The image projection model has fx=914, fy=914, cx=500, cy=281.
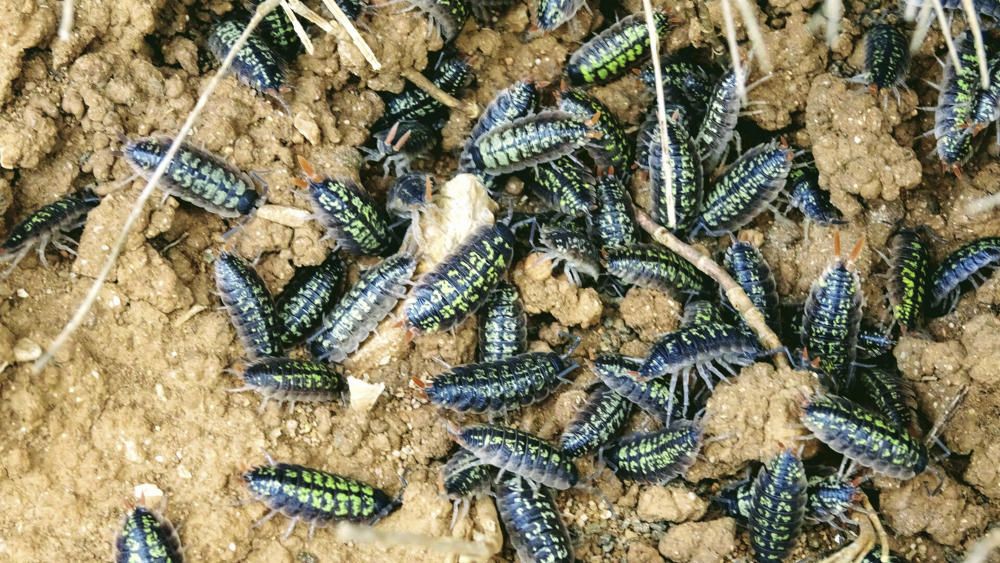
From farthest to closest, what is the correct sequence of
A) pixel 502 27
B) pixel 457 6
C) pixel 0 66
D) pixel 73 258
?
pixel 502 27 < pixel 457 6 < pixel 73 258 < pixel 0 66

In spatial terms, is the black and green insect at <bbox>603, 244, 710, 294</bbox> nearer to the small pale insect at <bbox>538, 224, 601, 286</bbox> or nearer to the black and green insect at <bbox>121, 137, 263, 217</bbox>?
the small pale insect at <bbox>538, 224, 601, 286</bbox>

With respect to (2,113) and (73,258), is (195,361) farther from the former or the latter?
(2,113)

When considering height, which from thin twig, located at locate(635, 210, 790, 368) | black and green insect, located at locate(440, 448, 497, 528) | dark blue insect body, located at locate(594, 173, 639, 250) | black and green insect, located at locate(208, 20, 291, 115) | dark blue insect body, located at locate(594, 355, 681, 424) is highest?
black and green insect, located at locate(208, 20, 291, 115)

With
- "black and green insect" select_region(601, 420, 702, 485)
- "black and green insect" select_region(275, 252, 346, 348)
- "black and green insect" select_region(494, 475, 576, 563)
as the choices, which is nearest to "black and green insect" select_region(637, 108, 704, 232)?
"black and green insect" select_region(601, 420, 702, 485)

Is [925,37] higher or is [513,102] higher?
[925,37]

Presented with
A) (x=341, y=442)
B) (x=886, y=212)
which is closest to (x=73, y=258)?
(x=341, y=442)

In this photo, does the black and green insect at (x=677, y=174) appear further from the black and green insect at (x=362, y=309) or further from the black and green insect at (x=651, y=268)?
the black and green insect at (x=362, y=309)

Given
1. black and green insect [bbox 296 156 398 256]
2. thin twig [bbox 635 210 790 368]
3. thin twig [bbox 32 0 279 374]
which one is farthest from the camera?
thin twig [bbox 635 210 790 368]
